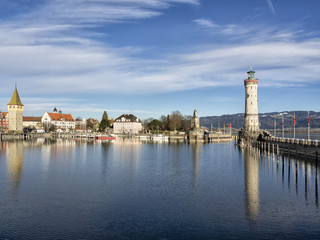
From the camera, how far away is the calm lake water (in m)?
22.1

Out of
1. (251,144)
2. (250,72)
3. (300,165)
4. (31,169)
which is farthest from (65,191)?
(250,72)

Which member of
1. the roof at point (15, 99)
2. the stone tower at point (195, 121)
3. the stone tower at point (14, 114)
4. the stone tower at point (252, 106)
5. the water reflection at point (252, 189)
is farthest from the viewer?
the roof at point (15, 99)

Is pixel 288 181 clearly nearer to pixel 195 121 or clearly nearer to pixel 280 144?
pixel 280 144

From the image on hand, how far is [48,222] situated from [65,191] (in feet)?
34.1

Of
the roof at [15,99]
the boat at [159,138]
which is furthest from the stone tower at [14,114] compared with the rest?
the boat at [159,138]

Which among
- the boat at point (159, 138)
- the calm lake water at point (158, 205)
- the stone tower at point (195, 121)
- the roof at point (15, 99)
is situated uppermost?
the roof at point (15, 99)

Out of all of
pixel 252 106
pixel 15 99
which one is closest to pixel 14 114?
pixel 15 99

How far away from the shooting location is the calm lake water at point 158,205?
72.4 ft

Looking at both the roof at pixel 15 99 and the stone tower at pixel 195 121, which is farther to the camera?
the roof at pixel 15 99

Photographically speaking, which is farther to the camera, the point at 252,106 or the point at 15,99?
the point at 15,99

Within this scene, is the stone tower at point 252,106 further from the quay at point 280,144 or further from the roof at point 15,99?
the roof at point 15,99

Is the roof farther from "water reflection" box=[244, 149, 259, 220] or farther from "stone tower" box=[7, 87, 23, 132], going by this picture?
"water reflection" box=[244, 149, 259, 220]

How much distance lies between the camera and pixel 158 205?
28578 mm

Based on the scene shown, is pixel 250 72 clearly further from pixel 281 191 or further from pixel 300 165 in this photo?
pixel 281 191
